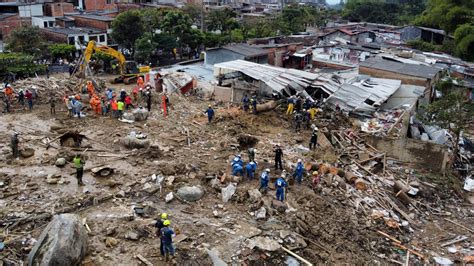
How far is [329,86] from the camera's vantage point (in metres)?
23.6

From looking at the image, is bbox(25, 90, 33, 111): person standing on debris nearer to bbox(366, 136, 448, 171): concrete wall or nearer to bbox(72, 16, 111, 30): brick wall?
bbox(366, 136, 448, 171): concrete wall

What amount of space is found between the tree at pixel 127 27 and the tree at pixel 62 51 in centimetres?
383

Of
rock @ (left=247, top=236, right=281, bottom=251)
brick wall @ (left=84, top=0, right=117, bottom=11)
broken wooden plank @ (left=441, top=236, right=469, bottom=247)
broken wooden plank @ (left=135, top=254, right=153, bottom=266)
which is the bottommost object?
broken wooden plank @ (left=441, top=236, right=469, bottom=247)

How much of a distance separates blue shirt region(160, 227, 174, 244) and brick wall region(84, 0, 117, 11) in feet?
166

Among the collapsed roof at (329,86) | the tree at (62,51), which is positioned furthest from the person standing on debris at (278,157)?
the tree at (62,51)

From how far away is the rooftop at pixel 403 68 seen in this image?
24594 millimetres

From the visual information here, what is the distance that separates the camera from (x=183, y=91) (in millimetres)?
24031

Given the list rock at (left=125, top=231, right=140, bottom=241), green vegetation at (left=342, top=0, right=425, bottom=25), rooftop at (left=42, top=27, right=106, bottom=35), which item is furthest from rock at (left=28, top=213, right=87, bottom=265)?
green vegetation at (left=342, top=0, right=425, bottom=25)

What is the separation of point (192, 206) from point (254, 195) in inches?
74.7

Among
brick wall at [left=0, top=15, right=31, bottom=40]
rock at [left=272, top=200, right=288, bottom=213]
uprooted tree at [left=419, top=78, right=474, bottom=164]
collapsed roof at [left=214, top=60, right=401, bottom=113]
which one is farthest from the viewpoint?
brick wall at [left=0, top=15, right=31, bottom=40]

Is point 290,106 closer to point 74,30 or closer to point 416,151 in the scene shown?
point 416,151

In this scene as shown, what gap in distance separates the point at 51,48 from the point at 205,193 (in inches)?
953

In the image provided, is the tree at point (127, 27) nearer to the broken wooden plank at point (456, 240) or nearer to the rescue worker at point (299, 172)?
the rescue worker at point (299, 172)

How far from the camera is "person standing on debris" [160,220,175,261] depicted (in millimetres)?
9531
